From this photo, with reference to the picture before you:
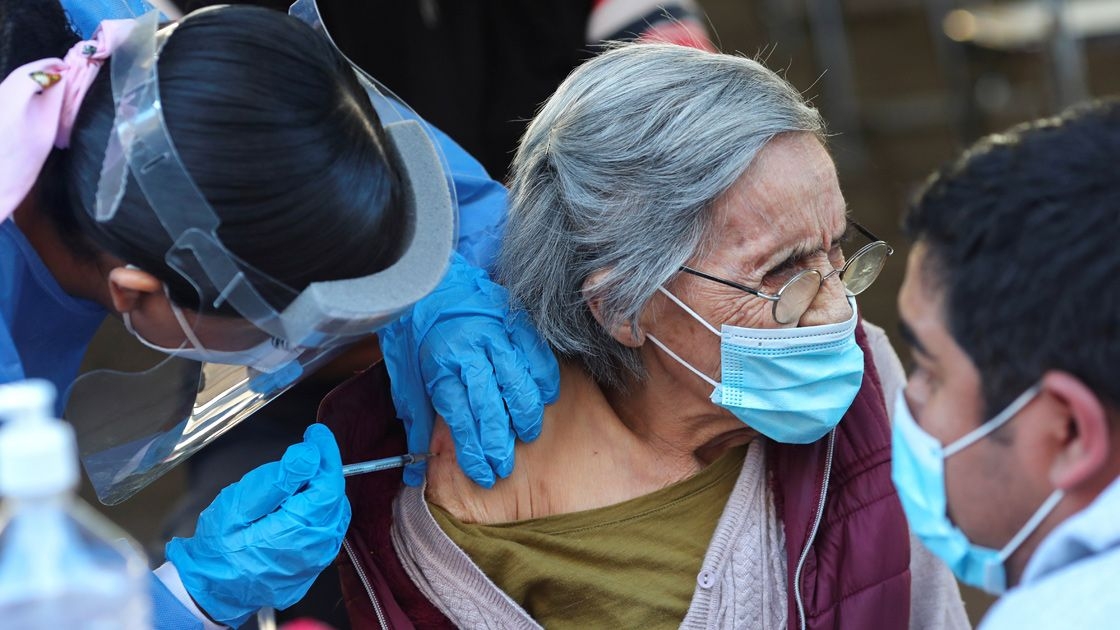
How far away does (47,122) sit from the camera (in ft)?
4.94

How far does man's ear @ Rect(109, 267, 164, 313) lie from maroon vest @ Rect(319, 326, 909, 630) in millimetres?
467

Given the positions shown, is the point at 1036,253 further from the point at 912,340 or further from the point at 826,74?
the point at 826,74

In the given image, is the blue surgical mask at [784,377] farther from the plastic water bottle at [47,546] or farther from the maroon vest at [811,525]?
the plastic water bottle at [47,546]

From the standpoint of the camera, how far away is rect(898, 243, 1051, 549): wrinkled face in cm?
131

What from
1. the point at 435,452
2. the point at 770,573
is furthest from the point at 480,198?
the point at 770,573

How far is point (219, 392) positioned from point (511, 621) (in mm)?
576

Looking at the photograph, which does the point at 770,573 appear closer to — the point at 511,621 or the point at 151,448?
the point at 511,621

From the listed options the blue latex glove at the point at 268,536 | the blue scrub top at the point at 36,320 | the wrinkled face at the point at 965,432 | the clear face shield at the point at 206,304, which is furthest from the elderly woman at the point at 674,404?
the wrinkled face at the point at 965,432

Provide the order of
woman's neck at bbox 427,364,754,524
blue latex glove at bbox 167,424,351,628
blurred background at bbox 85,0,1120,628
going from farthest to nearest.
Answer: blurred background at bbox 85,0,1120,628 < woman's neck at bbox 427,364,754,524 < blue latex glove at bbox 167,424,351,628

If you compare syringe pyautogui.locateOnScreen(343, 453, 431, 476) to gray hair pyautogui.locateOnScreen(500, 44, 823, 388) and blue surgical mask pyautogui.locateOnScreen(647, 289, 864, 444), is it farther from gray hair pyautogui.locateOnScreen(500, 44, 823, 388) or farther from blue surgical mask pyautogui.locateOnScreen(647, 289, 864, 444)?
blue surgical mask pyautogui.locateOnScreen(647, 289, 864, 444)

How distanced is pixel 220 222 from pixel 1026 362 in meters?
0.92

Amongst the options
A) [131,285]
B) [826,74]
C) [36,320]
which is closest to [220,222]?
[131,285]

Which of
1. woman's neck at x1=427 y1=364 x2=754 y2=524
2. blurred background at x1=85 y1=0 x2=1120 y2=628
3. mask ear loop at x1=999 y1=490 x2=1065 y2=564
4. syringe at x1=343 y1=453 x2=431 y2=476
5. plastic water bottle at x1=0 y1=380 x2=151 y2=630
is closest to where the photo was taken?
plastic water bottle at x1=0 y1=380 x2=151 y2=630

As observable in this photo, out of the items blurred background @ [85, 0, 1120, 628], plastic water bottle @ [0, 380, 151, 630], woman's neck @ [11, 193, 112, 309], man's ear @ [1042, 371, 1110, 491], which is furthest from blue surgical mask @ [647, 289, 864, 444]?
plastic water bottle @ [0, 380, 151, 630]
